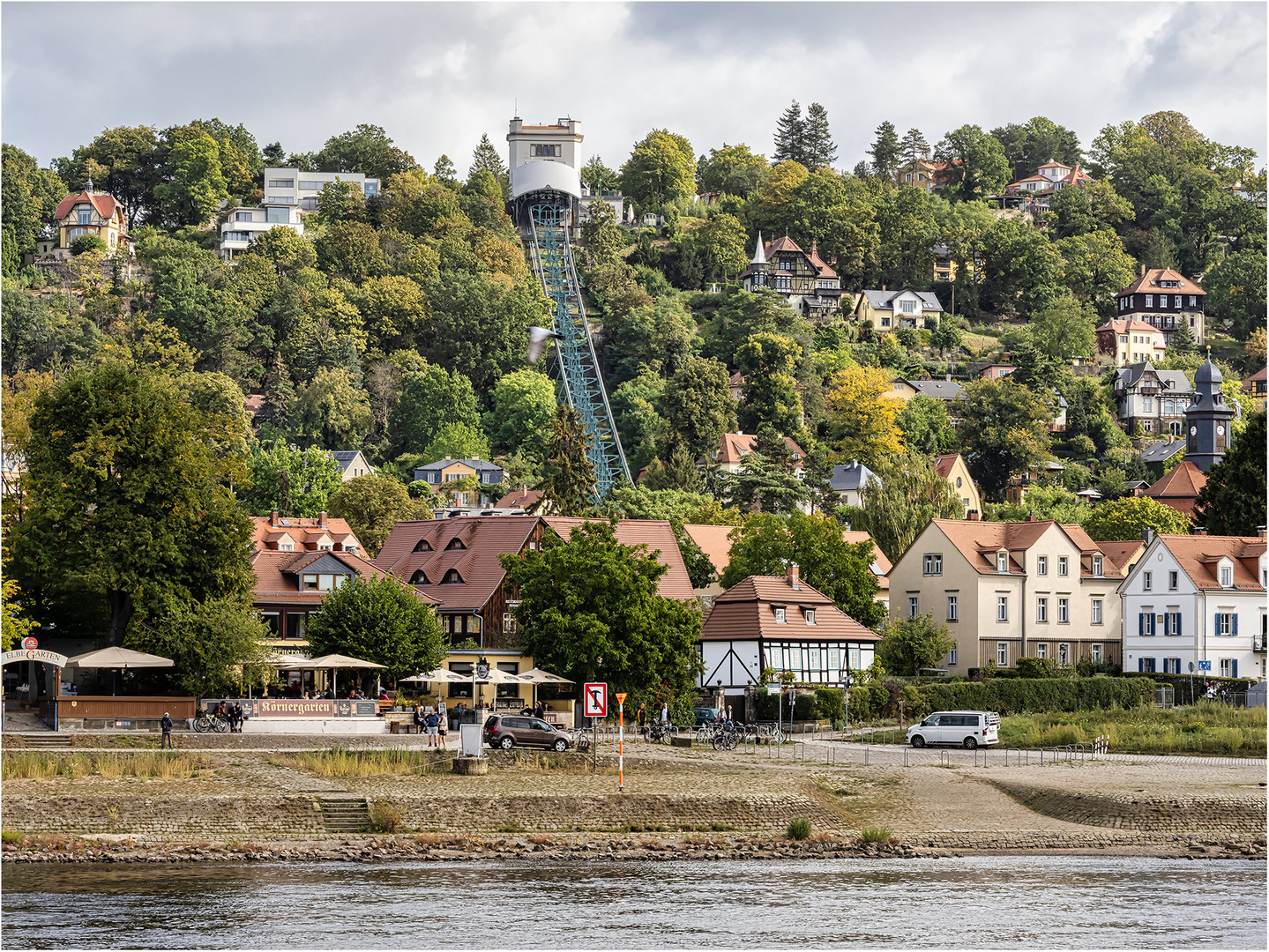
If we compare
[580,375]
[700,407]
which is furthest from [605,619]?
[580,375]

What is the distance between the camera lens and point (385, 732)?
56.1m

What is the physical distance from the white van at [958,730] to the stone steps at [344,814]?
82.1ft

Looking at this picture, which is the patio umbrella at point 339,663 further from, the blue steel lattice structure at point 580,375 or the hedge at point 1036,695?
the blue steel lattice structure at point 580,375

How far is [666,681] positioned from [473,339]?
386 ft

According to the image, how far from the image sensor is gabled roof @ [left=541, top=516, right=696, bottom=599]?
252 ft

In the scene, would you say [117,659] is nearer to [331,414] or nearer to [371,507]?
[371,507]

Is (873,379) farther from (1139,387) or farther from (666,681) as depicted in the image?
(666,681)

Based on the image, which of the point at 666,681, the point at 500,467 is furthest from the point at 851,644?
the point at 500,467

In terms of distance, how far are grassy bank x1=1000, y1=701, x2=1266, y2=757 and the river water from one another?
18.4 meters

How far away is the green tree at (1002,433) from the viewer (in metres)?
158

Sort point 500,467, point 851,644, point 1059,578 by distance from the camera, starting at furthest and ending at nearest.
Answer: point 500,467
point 1059,578
point 851,644

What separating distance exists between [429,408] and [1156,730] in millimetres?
106838

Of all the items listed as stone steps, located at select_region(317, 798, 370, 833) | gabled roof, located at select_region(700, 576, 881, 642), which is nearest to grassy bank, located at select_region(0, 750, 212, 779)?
stone steps, located at select_region(317, 798, 370, 833)

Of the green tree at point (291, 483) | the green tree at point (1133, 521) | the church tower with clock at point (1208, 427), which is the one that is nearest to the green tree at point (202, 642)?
the green tree at point (291, 483)
